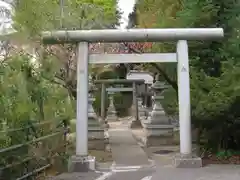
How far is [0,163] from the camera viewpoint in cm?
733


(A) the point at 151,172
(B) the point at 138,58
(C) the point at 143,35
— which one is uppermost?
(C) the point at 143,35

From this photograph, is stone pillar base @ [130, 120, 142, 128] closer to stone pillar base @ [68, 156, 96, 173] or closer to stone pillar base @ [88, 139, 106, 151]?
stone pillar base @ [88, 139, 106, 151]

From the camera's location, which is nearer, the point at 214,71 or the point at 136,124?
the point at 214,71

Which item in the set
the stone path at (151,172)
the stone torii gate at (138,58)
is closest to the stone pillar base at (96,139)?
the stone path at (151,172)

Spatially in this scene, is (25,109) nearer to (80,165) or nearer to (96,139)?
(80,165)

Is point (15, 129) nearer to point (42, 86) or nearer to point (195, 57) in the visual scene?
point (42, 86)

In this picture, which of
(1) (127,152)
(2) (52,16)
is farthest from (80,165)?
(2) (52,16)

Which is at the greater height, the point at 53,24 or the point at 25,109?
the point at 53,24

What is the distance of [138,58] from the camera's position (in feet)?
34.9

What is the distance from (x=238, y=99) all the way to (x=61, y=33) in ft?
15.4

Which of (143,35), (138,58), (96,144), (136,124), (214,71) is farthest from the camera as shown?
(136,124)

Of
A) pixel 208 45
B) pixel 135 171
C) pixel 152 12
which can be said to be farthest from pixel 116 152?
pixel 152 12

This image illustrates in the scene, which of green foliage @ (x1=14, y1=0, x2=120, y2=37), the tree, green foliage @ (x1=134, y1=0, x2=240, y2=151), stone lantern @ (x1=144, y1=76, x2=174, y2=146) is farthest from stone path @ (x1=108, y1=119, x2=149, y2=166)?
green foliage @ (x1=14, y1=0, x2=120, y2=37)

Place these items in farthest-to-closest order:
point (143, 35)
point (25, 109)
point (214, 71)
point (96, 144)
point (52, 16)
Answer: point (96, 144) → point (214, 71) → point (52, 16) → point (143, 35) → point (25, 109)
